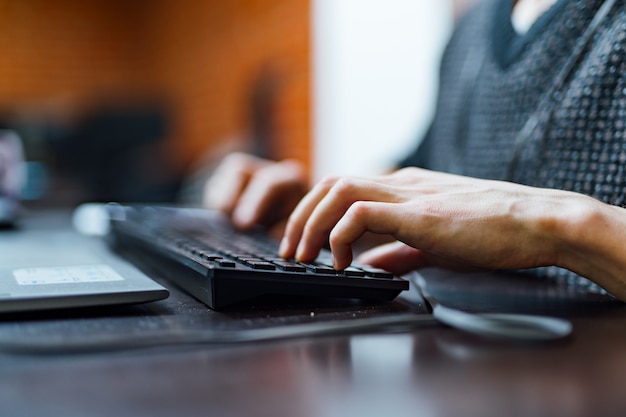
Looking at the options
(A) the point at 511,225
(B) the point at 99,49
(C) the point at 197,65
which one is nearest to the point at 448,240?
(A) the point at 511,225

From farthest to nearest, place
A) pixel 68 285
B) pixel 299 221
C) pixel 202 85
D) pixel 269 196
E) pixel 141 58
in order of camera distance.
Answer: pixel 141 58, pixel 202 85, pixel 269 196, pixel 299 221, pixel 68 285

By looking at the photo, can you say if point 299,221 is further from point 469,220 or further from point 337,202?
point 469,220

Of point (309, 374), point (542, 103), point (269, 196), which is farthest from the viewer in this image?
point (269, 196)

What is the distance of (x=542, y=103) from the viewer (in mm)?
832

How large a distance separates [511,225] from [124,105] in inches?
134

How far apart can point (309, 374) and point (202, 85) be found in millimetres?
4170

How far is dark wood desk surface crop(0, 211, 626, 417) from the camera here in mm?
302

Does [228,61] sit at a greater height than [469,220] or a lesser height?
greater

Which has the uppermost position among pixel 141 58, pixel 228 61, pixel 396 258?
pixel 141 58

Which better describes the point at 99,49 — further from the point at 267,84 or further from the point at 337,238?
the point at 337,238

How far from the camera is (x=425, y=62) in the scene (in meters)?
2.21

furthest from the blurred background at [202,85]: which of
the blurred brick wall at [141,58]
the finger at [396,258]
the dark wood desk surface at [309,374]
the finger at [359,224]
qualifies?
the dark wood desk surface at [309,374]

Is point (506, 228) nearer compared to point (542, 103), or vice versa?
point (506, 228)

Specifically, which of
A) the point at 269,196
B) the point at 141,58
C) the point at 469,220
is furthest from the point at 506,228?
the point at 141,58
